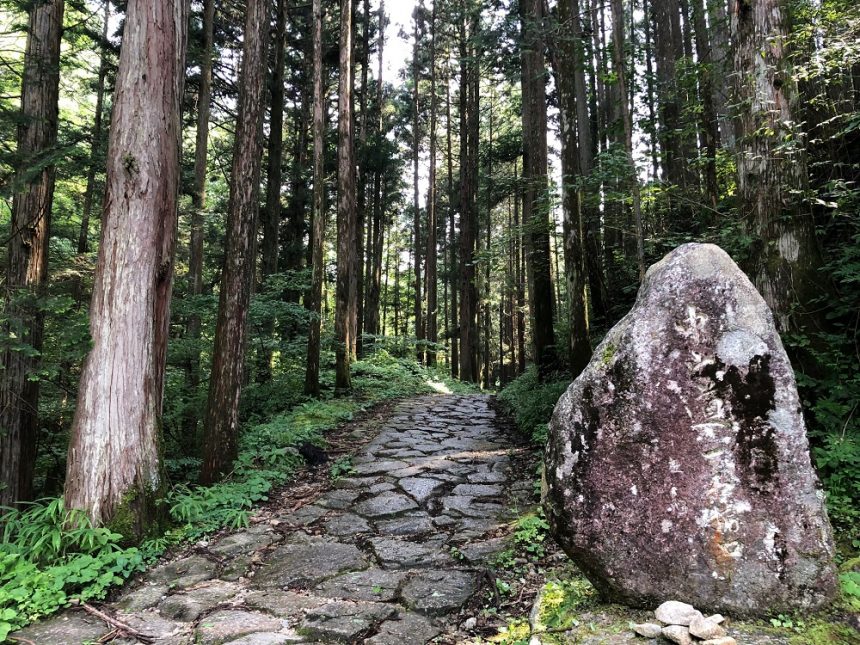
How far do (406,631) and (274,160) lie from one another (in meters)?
12.2

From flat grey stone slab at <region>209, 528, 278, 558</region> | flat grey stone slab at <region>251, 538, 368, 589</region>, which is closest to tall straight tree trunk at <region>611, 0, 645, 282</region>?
flat grey stone slab at <region>251, 538, 368, 589</region>

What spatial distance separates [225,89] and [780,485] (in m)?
15.3

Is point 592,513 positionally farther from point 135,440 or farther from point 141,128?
point 141,128

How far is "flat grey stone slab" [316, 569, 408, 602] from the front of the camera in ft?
10.8

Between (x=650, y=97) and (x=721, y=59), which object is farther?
(x=650, y=97)

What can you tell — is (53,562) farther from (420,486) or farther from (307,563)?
(420,486)

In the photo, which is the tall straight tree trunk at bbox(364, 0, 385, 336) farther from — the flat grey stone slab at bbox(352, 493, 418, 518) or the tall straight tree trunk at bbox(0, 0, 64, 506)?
the flat grey stone slab at bbox(352, 493, 418, 518)

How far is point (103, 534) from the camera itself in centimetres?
378

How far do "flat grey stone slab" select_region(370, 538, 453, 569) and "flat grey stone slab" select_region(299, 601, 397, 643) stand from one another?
0.61 metres

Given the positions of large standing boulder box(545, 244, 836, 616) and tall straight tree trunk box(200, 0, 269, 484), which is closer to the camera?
large standing boulder box(545, 244, 836, 616)

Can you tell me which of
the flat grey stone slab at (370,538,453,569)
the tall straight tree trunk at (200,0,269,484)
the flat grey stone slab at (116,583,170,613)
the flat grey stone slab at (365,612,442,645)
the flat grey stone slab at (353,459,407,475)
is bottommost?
the flat grey stone slab at (116,583,170,613)

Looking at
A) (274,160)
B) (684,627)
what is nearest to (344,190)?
(274,160)

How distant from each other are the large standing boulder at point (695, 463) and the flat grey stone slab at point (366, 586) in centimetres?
135

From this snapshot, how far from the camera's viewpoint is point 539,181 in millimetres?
9938
